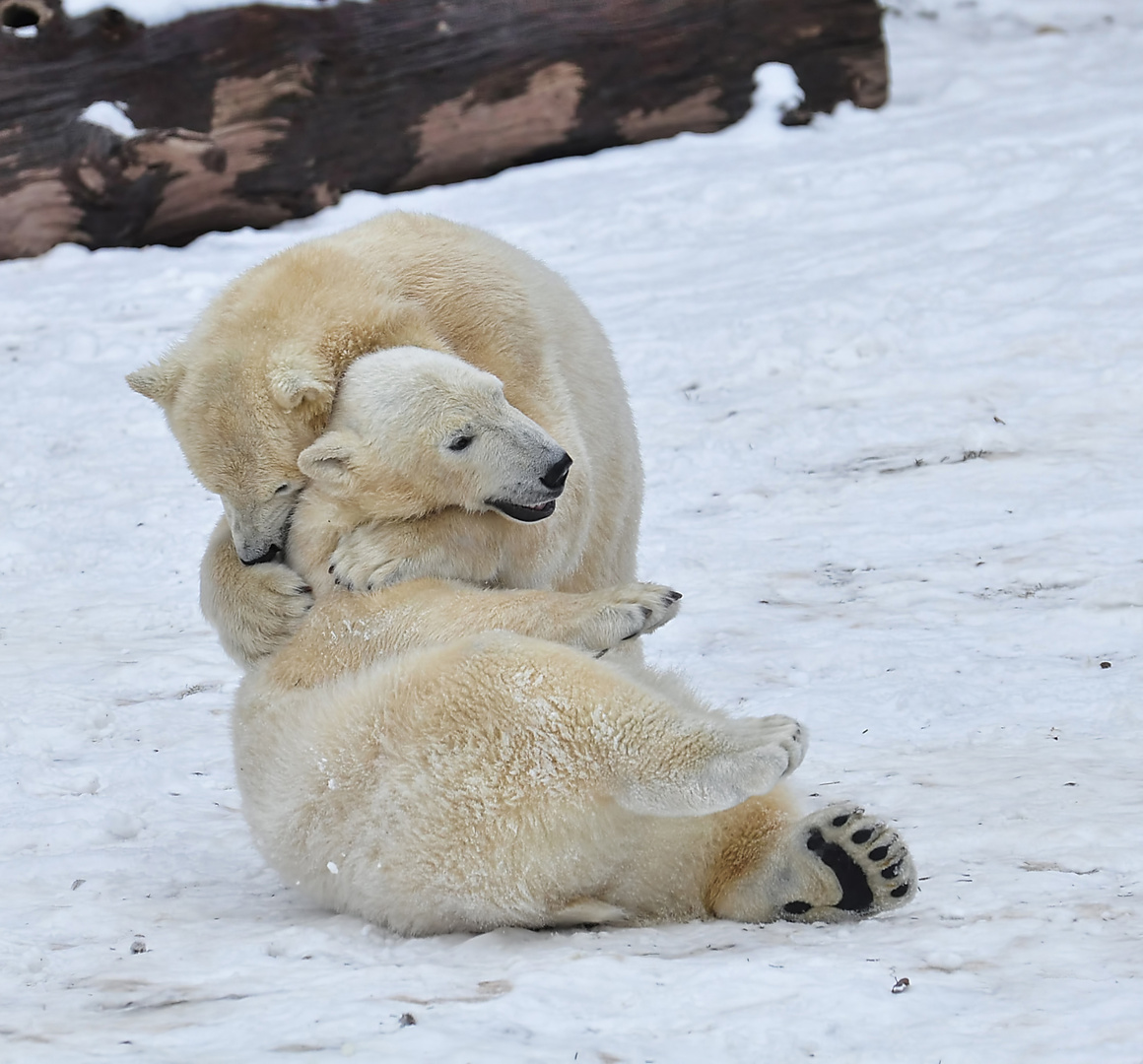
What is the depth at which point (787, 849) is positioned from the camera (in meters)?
2.63

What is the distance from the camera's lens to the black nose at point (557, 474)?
306 centimetres

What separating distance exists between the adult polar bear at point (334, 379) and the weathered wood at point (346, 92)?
535cm

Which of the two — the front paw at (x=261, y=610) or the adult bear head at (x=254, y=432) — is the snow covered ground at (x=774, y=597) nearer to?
the front paw at (x=261, y=610)

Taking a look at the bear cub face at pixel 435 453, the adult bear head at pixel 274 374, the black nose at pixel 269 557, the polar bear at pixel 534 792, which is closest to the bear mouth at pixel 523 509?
the bear cub face at pixel 435 453

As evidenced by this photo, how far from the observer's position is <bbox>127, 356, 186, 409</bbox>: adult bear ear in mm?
3404

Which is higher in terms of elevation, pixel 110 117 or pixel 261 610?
pixel 110 117

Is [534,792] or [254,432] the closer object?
[534,792]

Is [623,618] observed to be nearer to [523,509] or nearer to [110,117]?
[523,509]

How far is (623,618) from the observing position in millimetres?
2881

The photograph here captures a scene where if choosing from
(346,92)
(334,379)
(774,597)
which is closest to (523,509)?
(334,379)

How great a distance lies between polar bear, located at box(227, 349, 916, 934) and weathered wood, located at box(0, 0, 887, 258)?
20.3 ft

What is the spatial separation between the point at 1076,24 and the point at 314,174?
6016mm

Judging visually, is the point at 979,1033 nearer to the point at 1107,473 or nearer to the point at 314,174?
the point at 1107,473

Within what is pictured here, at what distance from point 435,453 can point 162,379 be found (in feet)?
2.52
